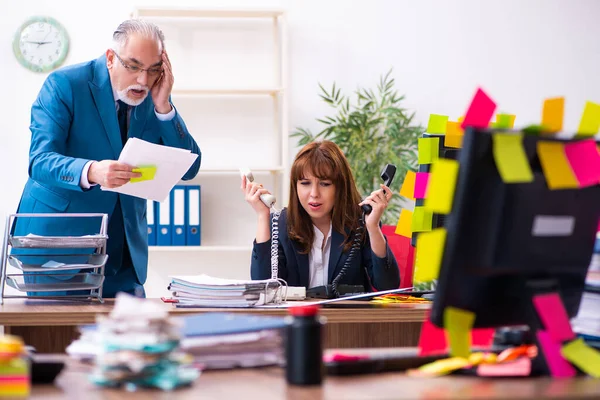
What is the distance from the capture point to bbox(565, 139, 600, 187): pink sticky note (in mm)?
1279

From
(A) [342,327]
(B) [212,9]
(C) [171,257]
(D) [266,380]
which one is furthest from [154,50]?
(C) [171,257]

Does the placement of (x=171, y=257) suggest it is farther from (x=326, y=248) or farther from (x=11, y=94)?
(x=326, y=248)

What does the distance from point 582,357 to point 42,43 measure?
410 centimetres

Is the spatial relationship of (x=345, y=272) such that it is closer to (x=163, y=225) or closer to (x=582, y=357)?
(x=582, y=357)

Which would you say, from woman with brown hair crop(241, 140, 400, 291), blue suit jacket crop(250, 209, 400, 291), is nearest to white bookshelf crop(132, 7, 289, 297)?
woman with brown hair crop(241, 140, 400, 291)

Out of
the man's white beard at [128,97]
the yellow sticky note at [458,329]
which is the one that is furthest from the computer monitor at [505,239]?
the man's white beard at [128,97]

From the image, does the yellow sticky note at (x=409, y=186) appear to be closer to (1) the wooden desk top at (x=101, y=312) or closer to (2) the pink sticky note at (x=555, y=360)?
(1) the wooden desk top at (x=101, y=312)

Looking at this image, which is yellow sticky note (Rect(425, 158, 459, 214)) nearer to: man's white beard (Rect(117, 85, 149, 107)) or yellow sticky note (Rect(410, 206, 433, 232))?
yellow sticky note (Rect(410, 206, 433, 232))

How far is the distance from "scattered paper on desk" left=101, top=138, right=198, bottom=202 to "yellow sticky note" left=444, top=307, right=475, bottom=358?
1276mm

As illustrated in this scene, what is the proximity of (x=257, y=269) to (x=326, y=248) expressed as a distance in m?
0.28

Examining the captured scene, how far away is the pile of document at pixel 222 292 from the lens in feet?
7.20

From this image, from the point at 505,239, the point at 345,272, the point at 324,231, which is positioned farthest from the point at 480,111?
the point at 324,231

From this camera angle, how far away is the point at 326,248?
279cm

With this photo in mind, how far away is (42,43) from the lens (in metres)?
4.69
